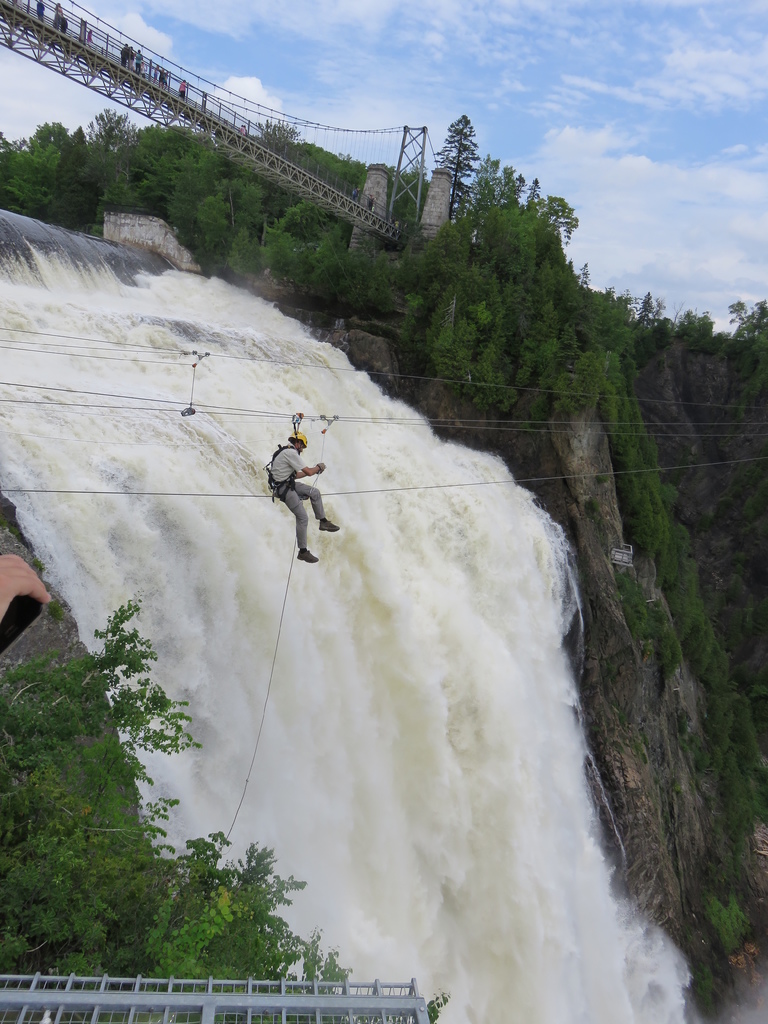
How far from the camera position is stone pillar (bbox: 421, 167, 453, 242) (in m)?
32.3

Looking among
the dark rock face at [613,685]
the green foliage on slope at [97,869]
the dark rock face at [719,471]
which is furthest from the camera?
the dark rock face at [719,471]

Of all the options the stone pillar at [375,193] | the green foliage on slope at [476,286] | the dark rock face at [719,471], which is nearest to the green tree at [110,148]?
the green foliage on slope at [476,286]

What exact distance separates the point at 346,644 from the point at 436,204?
2459 cm

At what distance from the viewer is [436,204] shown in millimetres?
32406

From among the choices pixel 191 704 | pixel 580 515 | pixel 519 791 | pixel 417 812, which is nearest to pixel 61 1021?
pixel 191 704

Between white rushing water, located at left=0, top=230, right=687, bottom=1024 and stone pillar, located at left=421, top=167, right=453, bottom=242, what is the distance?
45.8 ft

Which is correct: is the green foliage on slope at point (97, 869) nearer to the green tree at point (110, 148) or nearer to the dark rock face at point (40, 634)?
the dark rock face at point (40, 634)

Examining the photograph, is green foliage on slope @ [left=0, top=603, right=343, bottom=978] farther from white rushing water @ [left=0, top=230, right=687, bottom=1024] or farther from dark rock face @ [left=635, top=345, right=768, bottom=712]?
dark rock face @ [left=635, top=345, right=768, bottom=712]

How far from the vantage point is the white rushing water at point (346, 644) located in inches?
474

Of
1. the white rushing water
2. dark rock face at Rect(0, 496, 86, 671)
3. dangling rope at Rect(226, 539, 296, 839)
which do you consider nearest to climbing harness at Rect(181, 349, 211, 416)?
the white rushing water

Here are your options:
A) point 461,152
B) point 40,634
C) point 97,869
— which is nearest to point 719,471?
point 461,152

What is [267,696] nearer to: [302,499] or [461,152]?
[302,499]

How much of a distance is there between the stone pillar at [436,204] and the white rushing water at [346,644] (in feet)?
45.8

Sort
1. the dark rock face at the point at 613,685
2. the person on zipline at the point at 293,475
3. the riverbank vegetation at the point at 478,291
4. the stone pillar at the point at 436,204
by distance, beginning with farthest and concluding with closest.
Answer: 1. the stone pillar at the point at 436,204
2. the riverbank vegetation at the point at 478,291
3. the dark rock face at the point at 613,685
4. the person on zipline at the point at 293,475
